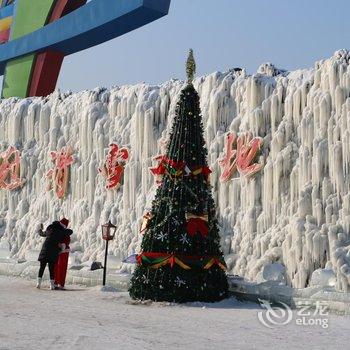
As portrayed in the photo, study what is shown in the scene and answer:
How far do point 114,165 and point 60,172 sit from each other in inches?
73.9

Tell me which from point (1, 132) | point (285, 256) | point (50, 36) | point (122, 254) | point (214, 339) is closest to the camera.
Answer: point (214, 339)

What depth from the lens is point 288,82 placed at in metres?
11.8

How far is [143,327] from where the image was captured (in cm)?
653

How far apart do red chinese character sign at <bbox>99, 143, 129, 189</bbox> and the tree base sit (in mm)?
5503

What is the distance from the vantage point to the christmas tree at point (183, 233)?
334 inches

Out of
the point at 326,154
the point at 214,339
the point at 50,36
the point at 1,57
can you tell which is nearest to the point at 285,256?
the point at 326,154

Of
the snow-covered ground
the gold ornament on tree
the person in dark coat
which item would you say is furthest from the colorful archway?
the snow-covered ground

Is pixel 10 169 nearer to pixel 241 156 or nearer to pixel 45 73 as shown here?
pixel 45 73

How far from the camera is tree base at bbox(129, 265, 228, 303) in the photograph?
846 centimetres

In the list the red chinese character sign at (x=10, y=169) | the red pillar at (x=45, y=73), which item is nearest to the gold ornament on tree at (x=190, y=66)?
the red chinese character sign at (x=10, y=169)

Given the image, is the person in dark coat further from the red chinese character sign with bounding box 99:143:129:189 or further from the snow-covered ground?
the red chinese character sign with bounding box 99:143:129:189

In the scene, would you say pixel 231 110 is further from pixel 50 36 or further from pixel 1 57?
pixel 1 57

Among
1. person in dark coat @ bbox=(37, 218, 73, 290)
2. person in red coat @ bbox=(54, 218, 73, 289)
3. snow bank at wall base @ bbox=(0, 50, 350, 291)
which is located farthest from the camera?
snow bank at wall base @ bbox=(0, 50, 350, 291)

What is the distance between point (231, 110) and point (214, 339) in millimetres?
7110
